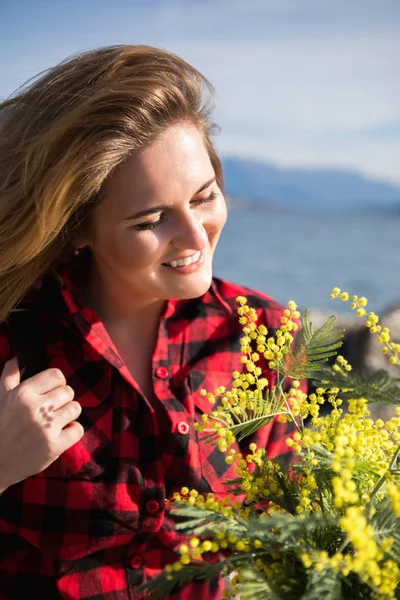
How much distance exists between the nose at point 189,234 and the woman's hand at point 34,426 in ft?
1.05

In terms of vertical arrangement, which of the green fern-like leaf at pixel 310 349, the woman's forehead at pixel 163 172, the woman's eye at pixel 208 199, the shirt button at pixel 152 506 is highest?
the woman's forehead at pixel 163 172

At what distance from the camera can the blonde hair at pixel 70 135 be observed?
124 centimetres

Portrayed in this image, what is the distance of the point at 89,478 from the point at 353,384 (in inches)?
29.0

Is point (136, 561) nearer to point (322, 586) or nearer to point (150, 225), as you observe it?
point (150, 225)

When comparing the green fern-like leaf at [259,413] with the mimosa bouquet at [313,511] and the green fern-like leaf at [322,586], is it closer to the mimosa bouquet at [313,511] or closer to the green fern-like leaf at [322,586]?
the mimosa bouquet at [313,511]

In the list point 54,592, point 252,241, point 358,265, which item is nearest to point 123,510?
point 54,592

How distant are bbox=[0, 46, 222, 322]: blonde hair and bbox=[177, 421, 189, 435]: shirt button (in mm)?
393

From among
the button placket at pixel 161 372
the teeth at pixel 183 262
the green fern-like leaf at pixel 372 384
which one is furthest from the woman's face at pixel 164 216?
the green fern-like leaf at pixel 372 384

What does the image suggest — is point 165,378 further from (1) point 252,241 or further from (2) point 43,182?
(1) point 252,241

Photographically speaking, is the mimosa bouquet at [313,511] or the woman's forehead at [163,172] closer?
the mimosa bouquet at [313,511]

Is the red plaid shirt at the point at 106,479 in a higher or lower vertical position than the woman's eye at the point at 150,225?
lower

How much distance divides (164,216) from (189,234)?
6 cm

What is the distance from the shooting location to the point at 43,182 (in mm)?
1255

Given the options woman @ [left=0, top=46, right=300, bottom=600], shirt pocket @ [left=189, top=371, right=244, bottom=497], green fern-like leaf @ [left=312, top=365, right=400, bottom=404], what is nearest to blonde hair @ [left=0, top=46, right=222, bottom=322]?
woman @ [left=0, top=46, right=300, bottom=600]
